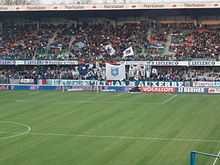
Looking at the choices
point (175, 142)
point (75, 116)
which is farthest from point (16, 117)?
point (175, 142)

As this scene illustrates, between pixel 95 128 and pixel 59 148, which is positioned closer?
pixel 59 148

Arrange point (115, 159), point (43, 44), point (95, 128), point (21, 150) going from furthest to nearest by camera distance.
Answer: point (43, 44), point (95, 128), point (21, 150), point (115, 159)

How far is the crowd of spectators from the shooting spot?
56.9 m

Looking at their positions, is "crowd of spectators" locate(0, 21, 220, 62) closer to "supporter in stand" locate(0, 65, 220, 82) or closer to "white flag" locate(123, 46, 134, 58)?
"white flag" locate(123, 46, 134, 58)

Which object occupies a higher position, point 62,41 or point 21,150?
point 62,41

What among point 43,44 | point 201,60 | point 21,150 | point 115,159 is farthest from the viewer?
point 43,44

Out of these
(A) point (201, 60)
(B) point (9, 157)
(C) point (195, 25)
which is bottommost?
(B) point (9, 157)

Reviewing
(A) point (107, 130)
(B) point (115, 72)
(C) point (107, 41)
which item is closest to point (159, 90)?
(B) point (115, 72)

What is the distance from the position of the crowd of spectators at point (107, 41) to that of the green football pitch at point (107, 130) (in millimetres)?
11646

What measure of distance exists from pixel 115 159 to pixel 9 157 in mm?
4785

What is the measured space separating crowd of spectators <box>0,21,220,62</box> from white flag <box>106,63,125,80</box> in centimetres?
236

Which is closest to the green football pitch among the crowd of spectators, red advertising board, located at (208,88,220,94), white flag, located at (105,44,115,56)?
red advertising board, located at (208,88,220,94)

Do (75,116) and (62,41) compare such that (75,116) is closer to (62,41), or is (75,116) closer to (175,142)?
(175,142)

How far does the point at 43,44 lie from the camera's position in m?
61.1
